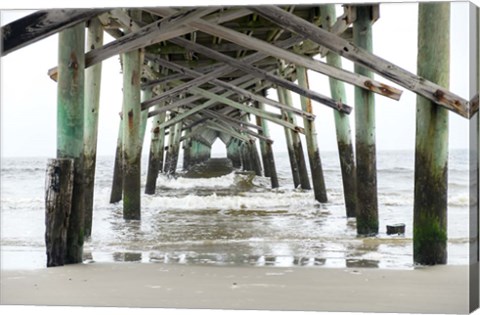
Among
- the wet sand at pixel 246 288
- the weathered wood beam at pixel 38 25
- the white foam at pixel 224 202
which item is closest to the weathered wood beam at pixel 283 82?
the white foam at pixel 224 202

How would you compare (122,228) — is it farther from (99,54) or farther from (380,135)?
(380,135)

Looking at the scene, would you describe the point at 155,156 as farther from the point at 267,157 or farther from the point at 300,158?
the point at 267,157

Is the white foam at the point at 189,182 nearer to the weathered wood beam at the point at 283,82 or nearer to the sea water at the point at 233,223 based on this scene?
the sea water at the point at 233,223

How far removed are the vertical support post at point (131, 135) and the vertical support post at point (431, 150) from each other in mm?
1767

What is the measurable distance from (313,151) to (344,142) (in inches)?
22.1

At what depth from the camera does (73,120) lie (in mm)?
3402

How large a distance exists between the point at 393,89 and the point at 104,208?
1.79 meters

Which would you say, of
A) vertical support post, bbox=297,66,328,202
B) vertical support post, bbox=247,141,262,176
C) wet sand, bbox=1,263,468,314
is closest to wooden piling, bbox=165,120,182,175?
vertical support post, bbox=247,141,262,176

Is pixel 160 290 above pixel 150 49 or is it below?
below

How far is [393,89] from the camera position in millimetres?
3699

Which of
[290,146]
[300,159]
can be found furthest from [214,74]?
[300,159]

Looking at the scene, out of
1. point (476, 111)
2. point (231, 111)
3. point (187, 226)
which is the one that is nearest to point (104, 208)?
point (187, 226)

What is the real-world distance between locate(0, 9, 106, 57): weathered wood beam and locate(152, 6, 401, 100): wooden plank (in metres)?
0.69

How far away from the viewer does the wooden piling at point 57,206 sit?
3207 mm
